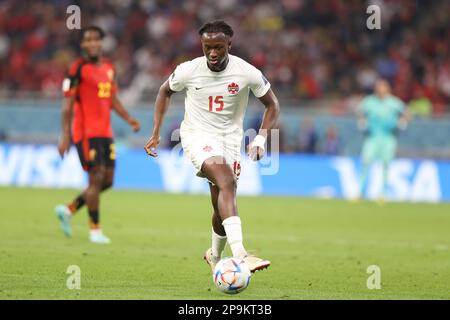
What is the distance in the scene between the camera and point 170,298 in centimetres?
802

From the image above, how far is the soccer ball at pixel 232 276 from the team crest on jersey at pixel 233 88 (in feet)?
5.83

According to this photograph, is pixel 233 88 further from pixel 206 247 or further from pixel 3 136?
pixel 3 136

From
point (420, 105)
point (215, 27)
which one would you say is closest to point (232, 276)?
point (215, 27)

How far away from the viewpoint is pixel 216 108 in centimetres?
928

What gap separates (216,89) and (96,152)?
170 inches

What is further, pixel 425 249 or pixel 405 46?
pixel 405 46

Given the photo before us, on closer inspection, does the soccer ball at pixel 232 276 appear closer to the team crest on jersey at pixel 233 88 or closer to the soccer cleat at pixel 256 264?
the soccer cleat at pixel 256 264

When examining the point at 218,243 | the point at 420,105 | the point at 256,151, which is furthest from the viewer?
the point at 420,105

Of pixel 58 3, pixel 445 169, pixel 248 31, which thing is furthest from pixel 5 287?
pixel 58 3

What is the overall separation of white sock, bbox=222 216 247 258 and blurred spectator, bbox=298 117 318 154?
1597 cm

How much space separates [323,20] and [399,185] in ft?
25.9

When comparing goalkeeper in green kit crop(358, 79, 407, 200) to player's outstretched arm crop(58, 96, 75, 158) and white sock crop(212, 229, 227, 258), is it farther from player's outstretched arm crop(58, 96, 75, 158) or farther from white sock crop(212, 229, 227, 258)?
white sock crop(212, 229, 227, 258)

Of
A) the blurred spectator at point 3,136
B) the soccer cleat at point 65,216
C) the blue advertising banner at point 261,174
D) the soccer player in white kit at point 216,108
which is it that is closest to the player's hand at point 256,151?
the soccer player in white kit at point 216,108
